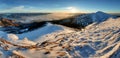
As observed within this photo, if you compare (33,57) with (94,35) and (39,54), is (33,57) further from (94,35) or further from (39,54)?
(94,35)

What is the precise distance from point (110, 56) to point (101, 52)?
513 inches

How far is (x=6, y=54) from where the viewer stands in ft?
347

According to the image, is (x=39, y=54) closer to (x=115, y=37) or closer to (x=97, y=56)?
(x=97, y=56)

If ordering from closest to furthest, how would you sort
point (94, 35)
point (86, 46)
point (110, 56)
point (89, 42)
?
point (110, 56) < point (86, 46) < point (89, 42) < point (94, 35)

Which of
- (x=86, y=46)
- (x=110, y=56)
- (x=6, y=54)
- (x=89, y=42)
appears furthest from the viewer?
(x=89, y=42)

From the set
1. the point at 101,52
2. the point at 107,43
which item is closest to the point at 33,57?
the point at 101,52

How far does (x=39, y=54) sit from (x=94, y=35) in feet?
177

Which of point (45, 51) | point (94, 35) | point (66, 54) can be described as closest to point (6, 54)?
point (45, 51)

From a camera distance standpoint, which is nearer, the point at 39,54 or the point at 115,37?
the point at 39,54

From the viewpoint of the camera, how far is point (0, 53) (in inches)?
4092

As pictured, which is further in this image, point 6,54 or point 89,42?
point 89,42

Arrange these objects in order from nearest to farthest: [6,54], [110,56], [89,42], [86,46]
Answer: [110,56] → [6,54] → [86,46] → [89,42]

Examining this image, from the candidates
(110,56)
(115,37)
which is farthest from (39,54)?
(115,37)

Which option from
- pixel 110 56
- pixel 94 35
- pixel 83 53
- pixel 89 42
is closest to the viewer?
pixel 110 56
